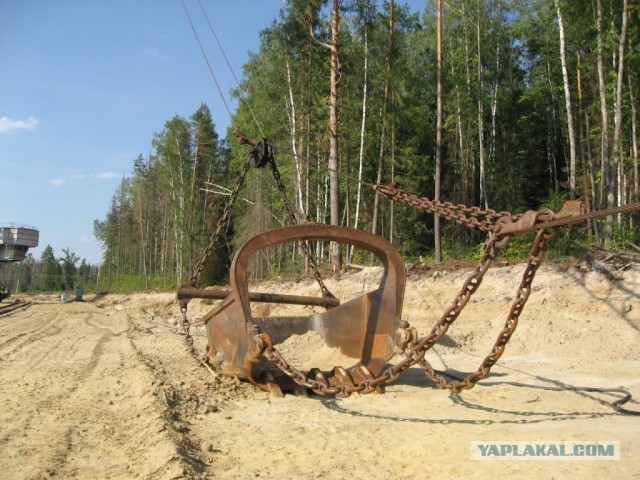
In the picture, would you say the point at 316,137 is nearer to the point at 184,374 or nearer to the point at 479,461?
the point at 184,374

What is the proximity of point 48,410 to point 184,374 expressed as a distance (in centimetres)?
218

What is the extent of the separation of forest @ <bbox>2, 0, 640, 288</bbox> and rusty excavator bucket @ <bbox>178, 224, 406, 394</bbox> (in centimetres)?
831

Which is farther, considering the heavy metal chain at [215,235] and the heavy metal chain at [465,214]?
the heavy metal chain at [215,235]

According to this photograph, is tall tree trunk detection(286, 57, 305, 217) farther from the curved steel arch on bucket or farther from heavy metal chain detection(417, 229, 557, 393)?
heavy metal chain detection(417, 229, 557, 393)

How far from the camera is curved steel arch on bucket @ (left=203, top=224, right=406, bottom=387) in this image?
20.0ft

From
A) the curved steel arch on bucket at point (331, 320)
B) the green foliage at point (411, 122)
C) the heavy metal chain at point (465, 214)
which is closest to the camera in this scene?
the heavy metal chain at point (465, 214)

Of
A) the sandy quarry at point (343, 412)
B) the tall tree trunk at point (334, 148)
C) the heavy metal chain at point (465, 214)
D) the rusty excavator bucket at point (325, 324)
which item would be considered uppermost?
the tall tree trunk at point (334, 148)

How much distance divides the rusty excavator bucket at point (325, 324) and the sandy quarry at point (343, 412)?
11.8 inches

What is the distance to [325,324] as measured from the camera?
26.3 ft

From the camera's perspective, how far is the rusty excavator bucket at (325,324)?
6.10m

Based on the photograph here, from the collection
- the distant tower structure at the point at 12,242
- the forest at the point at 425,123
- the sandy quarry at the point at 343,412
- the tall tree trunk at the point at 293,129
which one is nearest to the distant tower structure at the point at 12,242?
the distant tower structure at the point at 12,242

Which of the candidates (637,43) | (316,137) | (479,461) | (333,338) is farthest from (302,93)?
(479,461)

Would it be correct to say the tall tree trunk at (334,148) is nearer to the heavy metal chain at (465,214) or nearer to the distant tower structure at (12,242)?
the heavy metal chain at (465,214)

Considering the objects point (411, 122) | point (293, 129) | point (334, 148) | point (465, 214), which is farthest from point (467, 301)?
point (411, 122)
